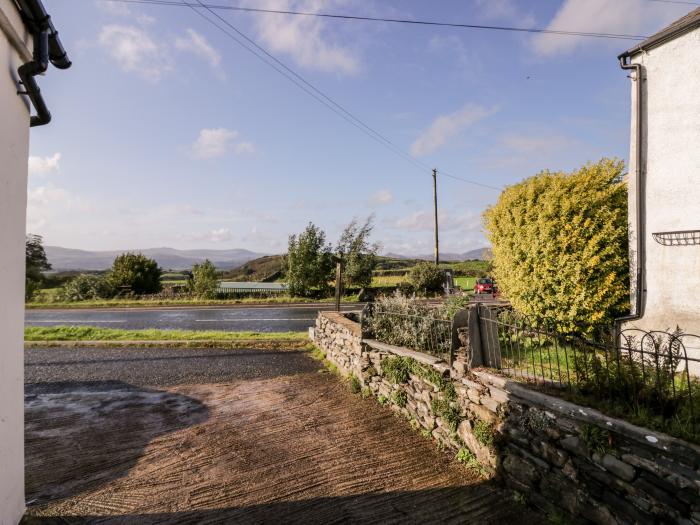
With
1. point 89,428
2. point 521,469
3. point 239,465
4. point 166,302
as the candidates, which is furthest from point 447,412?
point 166,302

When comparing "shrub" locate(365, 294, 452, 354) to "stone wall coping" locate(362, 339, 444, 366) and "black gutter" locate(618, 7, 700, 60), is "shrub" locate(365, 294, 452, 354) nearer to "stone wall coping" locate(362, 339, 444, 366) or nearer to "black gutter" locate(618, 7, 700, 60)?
"stone wall coping" locate(362, 339, 444, 366)

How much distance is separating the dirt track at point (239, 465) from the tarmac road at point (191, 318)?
26.4 feet

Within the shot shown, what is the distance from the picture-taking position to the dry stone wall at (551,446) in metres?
2.95

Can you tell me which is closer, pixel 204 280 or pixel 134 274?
pixel 204 280

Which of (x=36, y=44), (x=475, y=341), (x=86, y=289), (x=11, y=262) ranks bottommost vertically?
(x=86, y=289)

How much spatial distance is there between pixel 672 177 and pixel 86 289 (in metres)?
29.8

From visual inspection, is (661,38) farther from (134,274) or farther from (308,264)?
(134,274)

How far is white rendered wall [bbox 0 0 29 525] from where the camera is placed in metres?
2.97

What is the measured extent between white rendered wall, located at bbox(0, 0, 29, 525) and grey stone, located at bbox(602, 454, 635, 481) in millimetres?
4964

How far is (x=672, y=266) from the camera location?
251 inches

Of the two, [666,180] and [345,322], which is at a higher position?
[666,180]

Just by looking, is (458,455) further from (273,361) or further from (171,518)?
(273,361)

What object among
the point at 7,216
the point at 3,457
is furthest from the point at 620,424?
the point at 7,216

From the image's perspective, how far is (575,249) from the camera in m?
6.91
